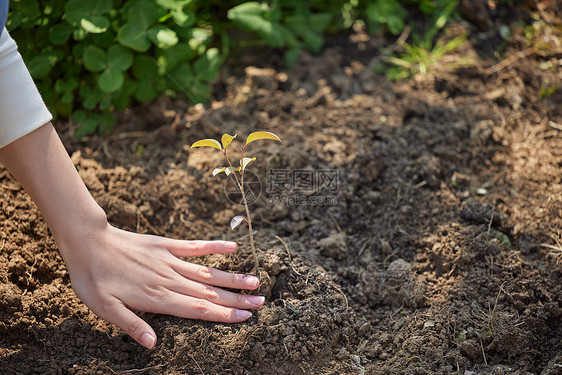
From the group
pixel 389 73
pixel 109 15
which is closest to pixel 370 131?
pixel 389 73

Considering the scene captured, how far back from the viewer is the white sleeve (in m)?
1.57

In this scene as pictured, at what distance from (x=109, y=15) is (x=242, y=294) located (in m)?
1.51

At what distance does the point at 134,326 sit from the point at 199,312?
8.6 inches

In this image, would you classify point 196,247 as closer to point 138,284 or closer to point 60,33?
point 138,284

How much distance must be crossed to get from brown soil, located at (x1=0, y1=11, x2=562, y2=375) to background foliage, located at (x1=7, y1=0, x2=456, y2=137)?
13 centimetres

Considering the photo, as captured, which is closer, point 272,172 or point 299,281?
point 299,281

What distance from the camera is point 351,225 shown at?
2.20 m

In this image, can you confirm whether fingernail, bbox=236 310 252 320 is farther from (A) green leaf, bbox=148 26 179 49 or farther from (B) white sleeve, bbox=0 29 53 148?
(A) green leaf, bbox=148 26 179 49

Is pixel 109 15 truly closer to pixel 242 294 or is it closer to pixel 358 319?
pixel 242 294

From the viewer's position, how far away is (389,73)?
2795mm

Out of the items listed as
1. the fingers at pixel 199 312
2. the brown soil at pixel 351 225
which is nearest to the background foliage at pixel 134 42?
the brown soil at pixel 351 225

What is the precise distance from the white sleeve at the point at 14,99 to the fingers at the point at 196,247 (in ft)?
2.01
